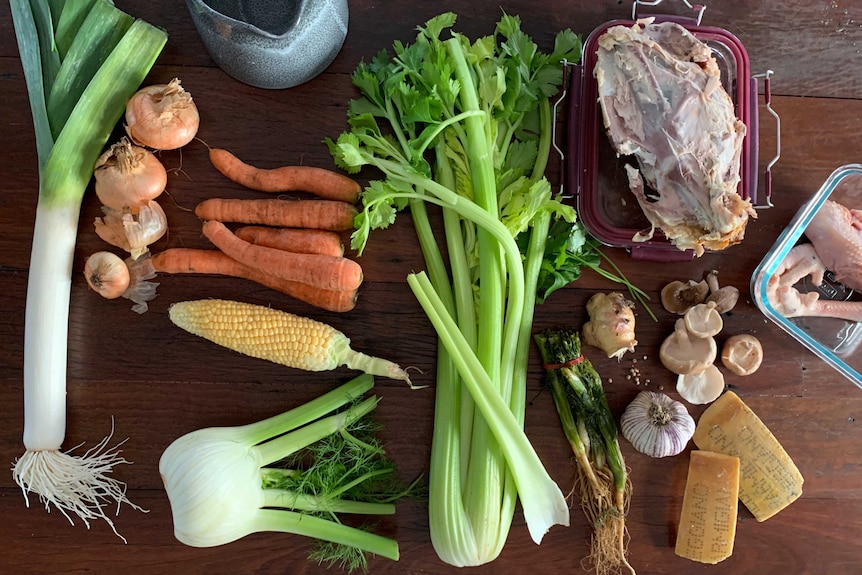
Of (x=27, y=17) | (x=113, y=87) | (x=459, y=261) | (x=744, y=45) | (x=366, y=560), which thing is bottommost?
(x=366, y=560)

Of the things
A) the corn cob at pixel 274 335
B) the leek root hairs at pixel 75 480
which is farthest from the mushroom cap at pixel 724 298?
the leek root hairs at pixel 75 480

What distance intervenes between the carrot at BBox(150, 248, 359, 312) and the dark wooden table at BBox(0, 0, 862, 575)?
29mm

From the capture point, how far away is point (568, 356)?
3.50 ft

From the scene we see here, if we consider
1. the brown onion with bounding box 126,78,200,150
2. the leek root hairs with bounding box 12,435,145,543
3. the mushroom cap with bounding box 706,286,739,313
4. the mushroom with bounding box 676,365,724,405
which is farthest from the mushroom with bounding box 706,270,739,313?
the leek root hairs with bounding box 12,435,145,543

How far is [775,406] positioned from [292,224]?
3.31 feet

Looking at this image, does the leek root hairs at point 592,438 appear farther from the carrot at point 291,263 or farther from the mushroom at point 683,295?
the carrot at point 291,263

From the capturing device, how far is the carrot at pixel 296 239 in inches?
41.7

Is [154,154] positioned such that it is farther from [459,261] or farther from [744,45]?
[744,45]

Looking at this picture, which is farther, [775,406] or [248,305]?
[775,406]

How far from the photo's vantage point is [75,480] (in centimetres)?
→ 103

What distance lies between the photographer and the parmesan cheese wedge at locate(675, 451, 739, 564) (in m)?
1.09

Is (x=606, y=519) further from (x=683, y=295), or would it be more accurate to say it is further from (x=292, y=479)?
(x=292, y=479)

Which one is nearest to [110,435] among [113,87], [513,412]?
[113,87]

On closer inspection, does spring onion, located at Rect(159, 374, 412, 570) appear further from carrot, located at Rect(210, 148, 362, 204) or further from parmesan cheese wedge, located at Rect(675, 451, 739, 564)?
parmesan cheese wedge, located at Rect(675, 451, 739, 564)
